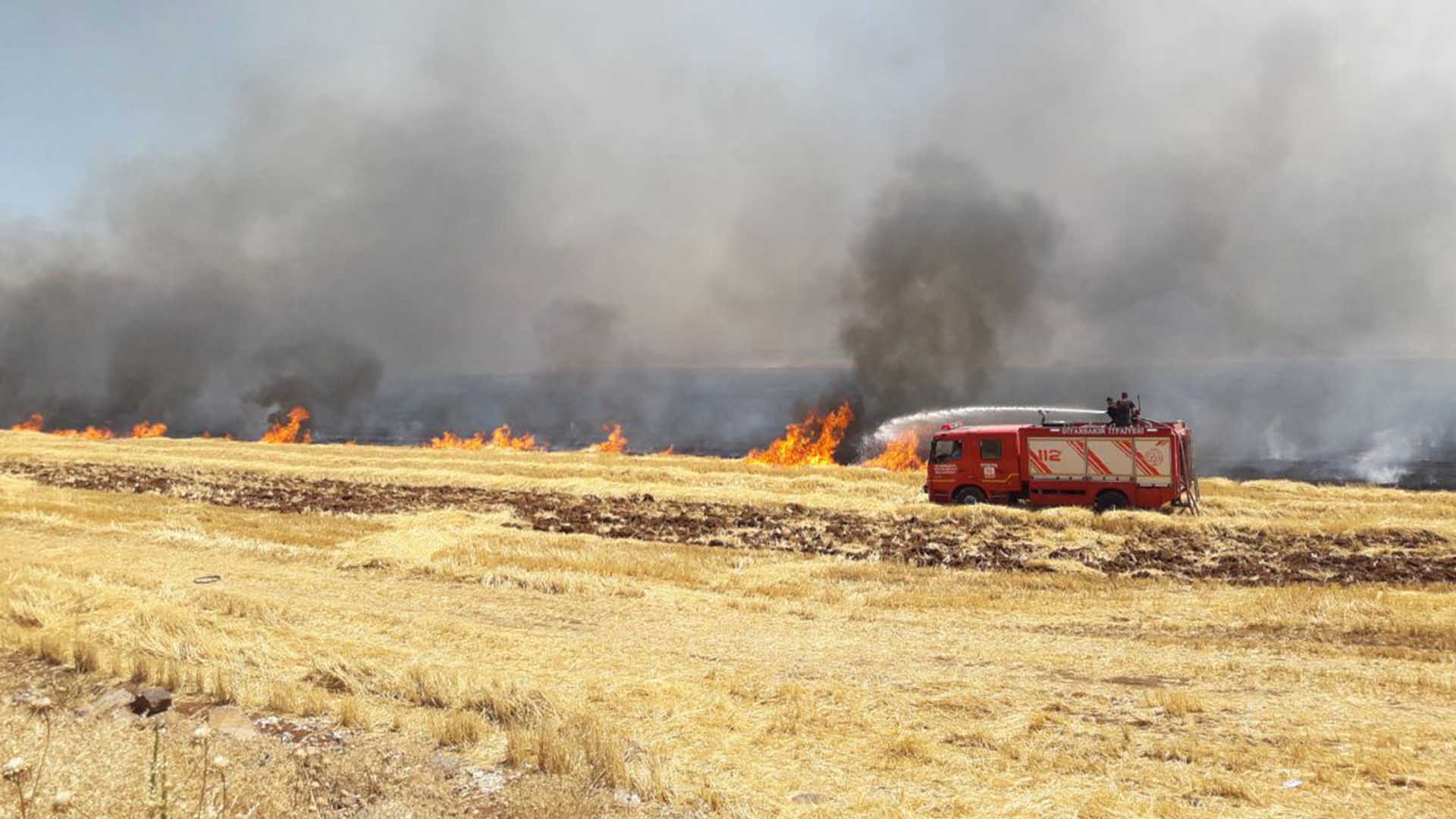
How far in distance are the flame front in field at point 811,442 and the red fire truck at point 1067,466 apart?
850 inches

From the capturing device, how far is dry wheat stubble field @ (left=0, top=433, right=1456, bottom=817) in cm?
721

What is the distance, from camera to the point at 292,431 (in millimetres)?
89750

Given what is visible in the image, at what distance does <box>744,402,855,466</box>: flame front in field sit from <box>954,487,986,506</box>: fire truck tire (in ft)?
71.0

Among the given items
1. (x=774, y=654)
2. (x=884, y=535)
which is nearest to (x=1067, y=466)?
(x=884, y=535)

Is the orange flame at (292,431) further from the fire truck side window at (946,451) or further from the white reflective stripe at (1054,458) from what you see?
the white reflective stripe at (1054,458)

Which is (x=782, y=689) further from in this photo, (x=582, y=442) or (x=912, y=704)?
(x=582, y=442)

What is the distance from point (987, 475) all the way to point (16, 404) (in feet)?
382

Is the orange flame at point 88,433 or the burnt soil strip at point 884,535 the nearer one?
the burnt soil strip at point 884,535

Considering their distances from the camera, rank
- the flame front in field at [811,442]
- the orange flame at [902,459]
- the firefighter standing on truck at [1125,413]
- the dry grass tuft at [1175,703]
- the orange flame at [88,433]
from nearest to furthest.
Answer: the dry grass tuft at [1175,703] < the firefighter standing on truck at [1125,413] < the orange flame at [902,459] < the flame front in field at [811,442] < the orange flame at [88,433]

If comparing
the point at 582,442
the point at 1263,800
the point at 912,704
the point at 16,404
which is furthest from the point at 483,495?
the point at 16,404

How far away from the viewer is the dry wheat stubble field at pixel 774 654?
7.21 metres

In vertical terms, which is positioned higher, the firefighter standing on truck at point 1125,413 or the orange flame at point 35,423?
the firefighter standing on truck at point 1125,413

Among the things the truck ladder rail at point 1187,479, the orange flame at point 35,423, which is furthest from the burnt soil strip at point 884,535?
the orange flame at point 35,423

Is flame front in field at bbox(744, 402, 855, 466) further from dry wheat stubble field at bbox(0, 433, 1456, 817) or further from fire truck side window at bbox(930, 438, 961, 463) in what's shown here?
dry wheat stubble field at bbox(0, 433, 1456, 817)
